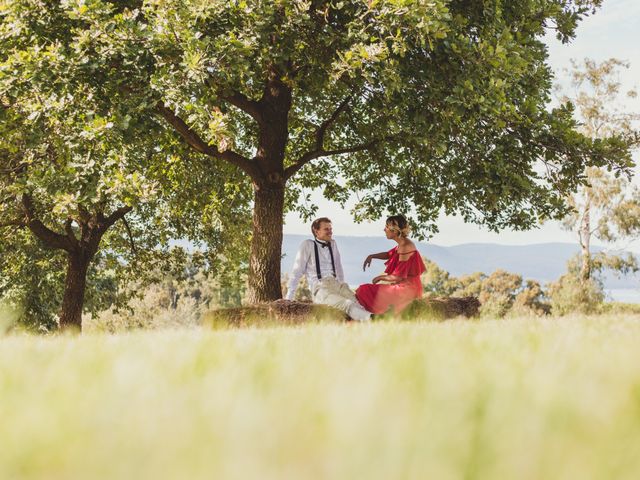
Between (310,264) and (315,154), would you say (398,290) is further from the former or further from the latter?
(315,154)

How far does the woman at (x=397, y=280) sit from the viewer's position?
39.2 feet

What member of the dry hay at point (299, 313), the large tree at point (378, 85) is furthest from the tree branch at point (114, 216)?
the dry hay at point (299, 313)

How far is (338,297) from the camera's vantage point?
12.1 m

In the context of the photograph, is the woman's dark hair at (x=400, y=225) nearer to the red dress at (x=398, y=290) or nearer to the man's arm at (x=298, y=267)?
the red dress at (x=398, y=290)

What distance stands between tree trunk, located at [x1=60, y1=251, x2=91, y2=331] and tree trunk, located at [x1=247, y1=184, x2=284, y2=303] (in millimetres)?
8833

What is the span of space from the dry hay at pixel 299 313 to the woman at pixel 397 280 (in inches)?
9.9

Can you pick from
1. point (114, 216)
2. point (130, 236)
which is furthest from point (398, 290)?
point (130, 236)

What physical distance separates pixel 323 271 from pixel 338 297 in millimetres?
679

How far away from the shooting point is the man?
12008 mm

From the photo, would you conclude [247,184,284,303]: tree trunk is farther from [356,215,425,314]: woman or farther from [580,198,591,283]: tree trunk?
[580,198,591,283]: tree trunk

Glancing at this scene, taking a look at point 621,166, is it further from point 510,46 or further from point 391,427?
point 391,427

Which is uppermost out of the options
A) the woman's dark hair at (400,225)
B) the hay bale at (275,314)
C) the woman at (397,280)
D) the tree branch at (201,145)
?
the tree branch at (201,145)

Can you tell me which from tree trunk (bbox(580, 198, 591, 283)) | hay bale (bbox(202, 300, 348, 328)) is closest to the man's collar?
hay bale (bbox(202, 300, 348, 328))

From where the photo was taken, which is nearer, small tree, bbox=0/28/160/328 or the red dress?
small tree, bbox=0/28/160/328
